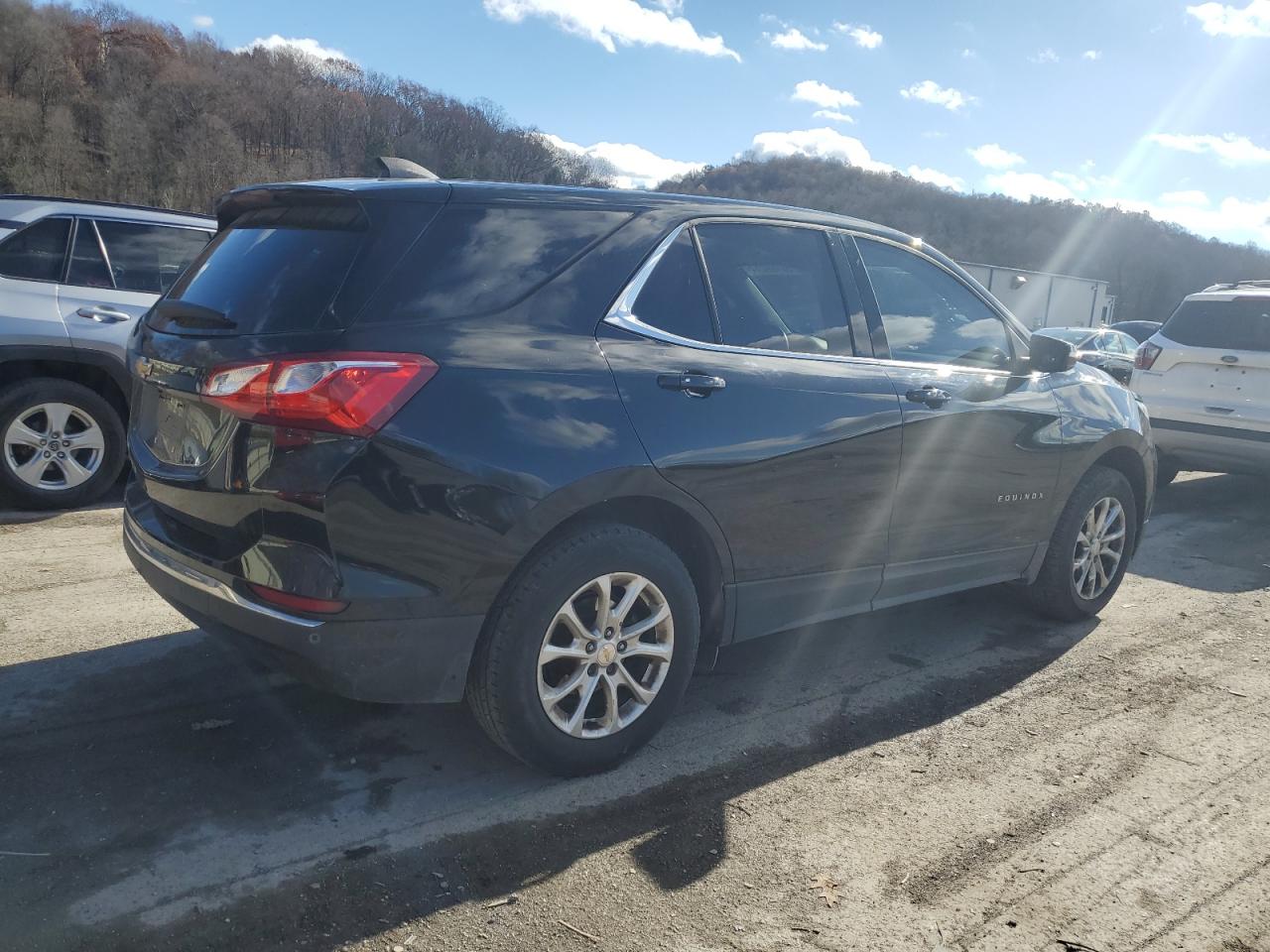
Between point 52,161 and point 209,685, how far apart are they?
60.0 metres

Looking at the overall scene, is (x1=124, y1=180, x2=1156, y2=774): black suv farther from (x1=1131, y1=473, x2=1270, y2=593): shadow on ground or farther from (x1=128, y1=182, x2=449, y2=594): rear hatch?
(x1=1131, y1=473, x2=1270, y2=593): shadow on ground

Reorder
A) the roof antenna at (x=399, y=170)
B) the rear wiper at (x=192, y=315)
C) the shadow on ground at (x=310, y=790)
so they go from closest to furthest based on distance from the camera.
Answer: the shadow on ground at (x=310, y=790), the rear wiper at (x=192, y=315), the roof antenna at (x=399, y=170)

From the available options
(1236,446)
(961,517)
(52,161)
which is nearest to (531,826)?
(961,517)

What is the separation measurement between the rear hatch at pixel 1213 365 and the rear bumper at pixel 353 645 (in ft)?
24.1

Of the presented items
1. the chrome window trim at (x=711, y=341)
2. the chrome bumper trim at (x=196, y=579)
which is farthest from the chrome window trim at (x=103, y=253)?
the chrome window trim at (x=711, y=341)

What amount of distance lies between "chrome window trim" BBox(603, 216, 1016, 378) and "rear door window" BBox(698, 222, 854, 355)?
24 millimetres

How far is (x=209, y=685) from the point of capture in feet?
12.3

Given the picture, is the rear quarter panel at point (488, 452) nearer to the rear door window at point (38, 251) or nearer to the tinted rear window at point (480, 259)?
the tinted rear window at point (480, 259)

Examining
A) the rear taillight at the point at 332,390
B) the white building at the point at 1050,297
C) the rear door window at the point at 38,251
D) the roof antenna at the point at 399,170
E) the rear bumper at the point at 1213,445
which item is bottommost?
the rear bumper at the point at 1213,445

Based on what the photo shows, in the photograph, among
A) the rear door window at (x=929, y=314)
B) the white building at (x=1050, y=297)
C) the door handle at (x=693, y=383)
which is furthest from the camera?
the white building at (x=1050, y=297)

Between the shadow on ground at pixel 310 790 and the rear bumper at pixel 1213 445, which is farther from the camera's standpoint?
the rear bumper at pixel 1213 445

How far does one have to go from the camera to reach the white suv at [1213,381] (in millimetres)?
7863

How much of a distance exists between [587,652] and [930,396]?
1848 mm

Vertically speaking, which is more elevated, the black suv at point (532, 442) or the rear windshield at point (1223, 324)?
the rear windshield at point (1223, 324)
